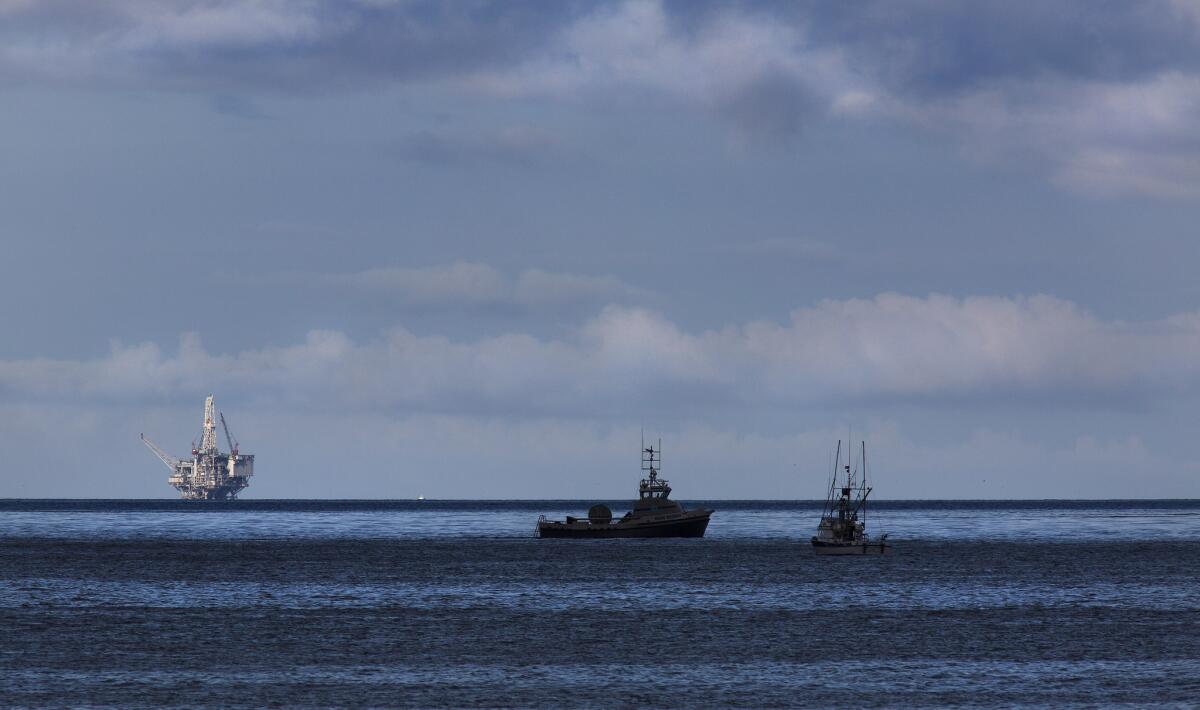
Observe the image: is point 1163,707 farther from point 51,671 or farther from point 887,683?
point 51,671

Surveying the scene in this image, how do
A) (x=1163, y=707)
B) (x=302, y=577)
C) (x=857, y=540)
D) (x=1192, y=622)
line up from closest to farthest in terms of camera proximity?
1. (x=1163, y=707)
2. (x=1192, y=622)
3. (x=302, y=577)
4. (x=857, y=540)

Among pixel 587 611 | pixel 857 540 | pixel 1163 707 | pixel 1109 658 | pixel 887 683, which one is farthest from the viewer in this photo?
pixel 857 540

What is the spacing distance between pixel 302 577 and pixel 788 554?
61.5m

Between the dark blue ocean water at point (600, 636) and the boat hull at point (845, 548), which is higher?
the boat hull at point (845, 548)

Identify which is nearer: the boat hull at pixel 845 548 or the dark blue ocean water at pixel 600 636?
the dark blue ocean water at pixel 600 636

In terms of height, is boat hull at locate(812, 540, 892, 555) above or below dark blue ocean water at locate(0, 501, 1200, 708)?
above

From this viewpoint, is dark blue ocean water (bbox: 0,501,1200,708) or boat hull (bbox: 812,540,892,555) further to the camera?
boat hull (bbox: 812,540,892,555)

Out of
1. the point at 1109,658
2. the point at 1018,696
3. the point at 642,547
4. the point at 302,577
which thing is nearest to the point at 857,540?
the point at 642,547

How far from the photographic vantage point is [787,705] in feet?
180

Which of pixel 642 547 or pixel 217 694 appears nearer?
pixel 217 694

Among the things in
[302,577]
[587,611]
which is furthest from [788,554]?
[587,611]

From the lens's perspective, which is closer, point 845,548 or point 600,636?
point 600,636

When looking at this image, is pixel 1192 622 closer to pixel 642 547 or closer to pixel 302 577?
pixel 302 577

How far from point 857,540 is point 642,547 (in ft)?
107
